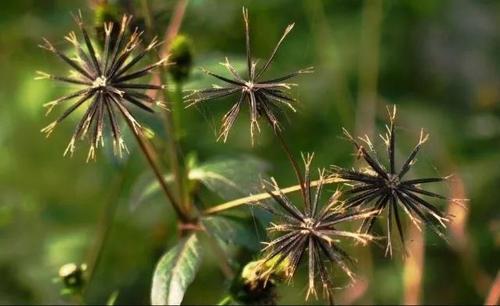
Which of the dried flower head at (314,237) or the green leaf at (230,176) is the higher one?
the green leaf at (230,176)

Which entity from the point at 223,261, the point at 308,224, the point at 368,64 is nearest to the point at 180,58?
the point at 223,261

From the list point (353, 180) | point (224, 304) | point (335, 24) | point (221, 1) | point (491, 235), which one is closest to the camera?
point (353, 180)

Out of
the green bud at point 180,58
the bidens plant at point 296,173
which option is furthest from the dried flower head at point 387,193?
the green bud at point 180,58

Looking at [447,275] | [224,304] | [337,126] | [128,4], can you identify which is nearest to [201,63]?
[128,4]

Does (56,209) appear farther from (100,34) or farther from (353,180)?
(353,180)

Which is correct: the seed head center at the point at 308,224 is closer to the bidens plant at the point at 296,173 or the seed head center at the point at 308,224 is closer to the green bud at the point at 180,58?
the bidens plant at the point at 296,173

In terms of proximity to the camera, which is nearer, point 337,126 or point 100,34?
point 100,34
